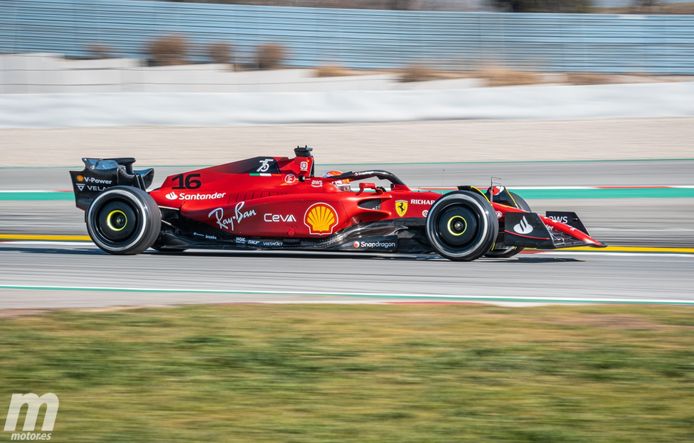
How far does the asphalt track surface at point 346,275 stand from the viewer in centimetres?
783

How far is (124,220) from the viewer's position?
1029 cm

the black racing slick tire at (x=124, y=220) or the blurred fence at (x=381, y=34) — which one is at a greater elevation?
the blurred fence at (x=381, y=34)

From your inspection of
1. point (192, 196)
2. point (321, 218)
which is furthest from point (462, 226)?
point (192, 196)

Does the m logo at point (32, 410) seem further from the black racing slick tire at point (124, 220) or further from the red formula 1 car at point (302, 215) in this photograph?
the black racing slick tire at point (124, 220)

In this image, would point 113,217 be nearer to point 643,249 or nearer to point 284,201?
point 284,201

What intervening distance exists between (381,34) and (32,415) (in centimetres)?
1875

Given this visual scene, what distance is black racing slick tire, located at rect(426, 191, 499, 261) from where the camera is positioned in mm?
9242

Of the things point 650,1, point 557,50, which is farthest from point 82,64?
point 650,1

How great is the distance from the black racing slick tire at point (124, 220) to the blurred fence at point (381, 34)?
40.6 feet

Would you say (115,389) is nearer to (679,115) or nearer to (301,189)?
(301,189)

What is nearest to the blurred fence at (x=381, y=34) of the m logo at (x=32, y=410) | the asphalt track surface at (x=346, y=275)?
the asphalt track surface at (x=346, y=275)

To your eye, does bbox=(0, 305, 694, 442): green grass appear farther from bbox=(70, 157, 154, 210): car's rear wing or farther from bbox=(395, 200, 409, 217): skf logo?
bbox=(70, 157, 154, 210): car's rear wing

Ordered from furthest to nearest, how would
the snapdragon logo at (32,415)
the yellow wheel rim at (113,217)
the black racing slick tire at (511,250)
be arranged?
the yellow wheel rim at (113,217) < the black racing slick tire at (511,250) < the snapdragon logo at (32,415)

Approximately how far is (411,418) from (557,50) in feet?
62.4
